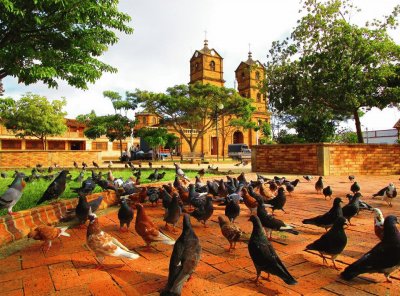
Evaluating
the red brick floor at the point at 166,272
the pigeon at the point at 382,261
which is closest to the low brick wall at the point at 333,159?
the red brick floor at the point at 166,272

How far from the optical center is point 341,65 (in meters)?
14.5

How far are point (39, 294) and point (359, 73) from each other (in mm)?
16204

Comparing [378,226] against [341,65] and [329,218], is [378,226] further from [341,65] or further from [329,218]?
[341,65]

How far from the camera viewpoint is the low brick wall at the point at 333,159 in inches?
518

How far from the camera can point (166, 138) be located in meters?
29.0

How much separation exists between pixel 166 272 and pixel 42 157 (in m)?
23.3

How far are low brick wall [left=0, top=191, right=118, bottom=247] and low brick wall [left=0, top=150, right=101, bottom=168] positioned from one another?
19.7m

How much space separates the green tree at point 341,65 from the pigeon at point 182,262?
14439 mm

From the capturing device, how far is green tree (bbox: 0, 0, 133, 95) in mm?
5523

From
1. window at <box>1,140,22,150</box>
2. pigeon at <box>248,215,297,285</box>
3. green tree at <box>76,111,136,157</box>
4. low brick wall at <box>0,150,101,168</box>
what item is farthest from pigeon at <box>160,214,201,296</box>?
window at <box>1,140,22,150</box>

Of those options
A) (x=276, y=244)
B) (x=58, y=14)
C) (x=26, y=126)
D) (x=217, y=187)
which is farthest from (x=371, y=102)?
(x=26, y=126)

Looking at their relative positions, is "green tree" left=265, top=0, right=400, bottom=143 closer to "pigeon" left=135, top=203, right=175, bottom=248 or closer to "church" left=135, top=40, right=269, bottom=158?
"pigeon" left=135, top=203, right=175, bottom=248

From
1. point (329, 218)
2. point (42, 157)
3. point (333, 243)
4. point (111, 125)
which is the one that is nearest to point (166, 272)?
point (333, 243)

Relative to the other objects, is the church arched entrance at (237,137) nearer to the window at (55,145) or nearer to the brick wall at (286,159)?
the window at (55,145)
